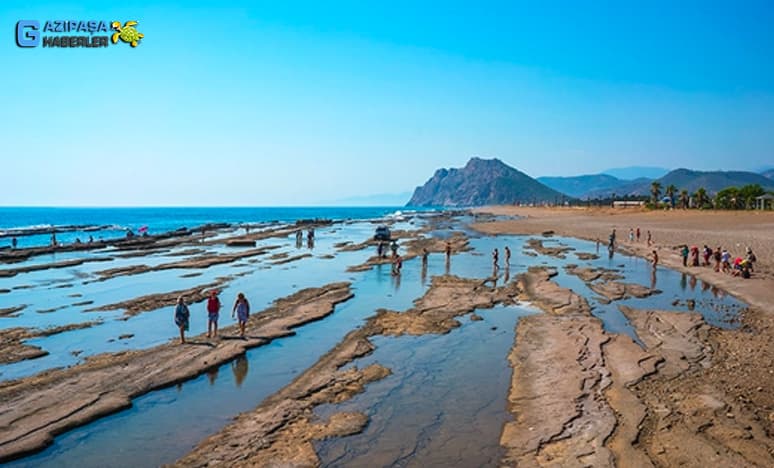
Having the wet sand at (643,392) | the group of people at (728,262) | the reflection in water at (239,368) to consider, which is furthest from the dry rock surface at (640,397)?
the group of people at (728,262)

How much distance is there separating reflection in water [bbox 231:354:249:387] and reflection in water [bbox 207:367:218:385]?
22.7 inches

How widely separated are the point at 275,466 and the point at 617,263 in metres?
41.4

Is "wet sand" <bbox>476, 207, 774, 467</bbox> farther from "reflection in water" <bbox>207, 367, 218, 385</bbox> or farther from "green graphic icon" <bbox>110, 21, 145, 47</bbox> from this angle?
"green graphic icon" <bbox>110, 21, 145, 47</bbox>

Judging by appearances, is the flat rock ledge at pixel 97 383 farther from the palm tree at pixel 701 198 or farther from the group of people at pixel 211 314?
the palm tree at pixel 701 198

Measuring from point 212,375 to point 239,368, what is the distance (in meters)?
1.02

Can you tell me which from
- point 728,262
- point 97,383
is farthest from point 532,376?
point 728,262

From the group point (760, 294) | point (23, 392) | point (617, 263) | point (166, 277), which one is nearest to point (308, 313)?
point (23, 392)

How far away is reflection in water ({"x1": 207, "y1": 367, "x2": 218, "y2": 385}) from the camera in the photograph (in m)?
16.9

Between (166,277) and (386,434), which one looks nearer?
(386,434)

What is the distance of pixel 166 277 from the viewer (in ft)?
135

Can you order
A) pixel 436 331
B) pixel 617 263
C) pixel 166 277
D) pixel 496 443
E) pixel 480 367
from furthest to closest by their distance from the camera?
pixel 617 263
pixel 166 277
pixel 436 331
pixel 480 367
pixel 496 443

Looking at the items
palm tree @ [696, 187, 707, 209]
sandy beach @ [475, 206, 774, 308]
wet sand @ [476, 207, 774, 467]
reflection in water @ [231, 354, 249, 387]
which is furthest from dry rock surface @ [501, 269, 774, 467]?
palm tree @ [696, 187, 707, 209]

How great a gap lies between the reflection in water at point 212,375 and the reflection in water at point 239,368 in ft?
1.89

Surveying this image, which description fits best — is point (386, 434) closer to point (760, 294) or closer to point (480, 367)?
point (480, 367)
